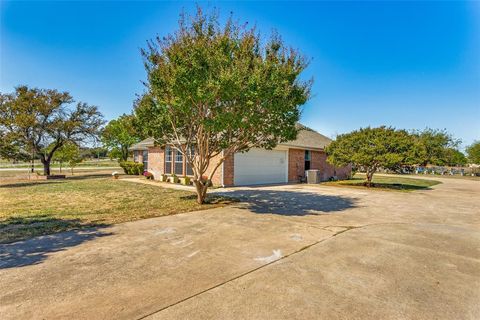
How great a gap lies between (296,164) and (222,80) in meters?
15.0

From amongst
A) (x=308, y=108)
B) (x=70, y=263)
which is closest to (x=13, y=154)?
(x=70, y=263)

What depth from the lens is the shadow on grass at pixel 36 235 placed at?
14.5 feet

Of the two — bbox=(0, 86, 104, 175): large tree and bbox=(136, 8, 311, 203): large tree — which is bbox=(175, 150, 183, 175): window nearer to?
bbox=(136, 8, 311, 203): large tree

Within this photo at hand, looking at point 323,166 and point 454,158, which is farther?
point 454,158

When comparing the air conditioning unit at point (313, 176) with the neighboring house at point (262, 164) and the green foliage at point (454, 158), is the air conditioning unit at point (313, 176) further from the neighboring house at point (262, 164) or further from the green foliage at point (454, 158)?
the green foliage at point (454, 158)

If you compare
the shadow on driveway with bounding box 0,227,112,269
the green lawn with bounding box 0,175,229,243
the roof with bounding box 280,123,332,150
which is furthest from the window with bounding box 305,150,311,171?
the shadow on driveway with bounding box 0,227,112,269

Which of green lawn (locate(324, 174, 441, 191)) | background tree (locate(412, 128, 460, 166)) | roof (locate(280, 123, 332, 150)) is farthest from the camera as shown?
background tree (locate(412, 128, 460, 166))

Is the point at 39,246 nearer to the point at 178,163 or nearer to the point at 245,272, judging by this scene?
the point at 245,272

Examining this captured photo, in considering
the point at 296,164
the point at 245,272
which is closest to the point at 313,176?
the point at 296,164

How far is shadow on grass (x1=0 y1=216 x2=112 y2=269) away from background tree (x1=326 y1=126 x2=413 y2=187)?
15505 millimetres

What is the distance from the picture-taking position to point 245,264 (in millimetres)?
4301

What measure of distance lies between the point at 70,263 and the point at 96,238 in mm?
1398

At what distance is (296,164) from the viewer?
68.1 feet

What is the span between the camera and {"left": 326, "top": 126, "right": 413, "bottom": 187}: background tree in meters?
15.9
